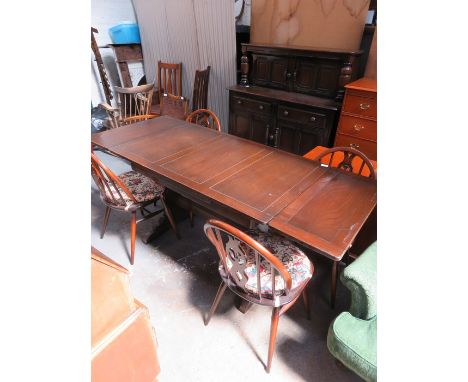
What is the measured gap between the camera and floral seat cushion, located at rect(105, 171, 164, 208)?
175cm

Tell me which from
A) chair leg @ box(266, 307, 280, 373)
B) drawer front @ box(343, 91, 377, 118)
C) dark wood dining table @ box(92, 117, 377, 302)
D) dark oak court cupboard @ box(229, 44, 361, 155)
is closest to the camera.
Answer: dark wood dining table @ box(92, 117, 377, 302)

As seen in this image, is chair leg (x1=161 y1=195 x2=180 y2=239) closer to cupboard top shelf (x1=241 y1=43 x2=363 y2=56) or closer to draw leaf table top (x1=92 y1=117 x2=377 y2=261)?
draw leaf table top (x1=92 y1=117 x2=377 y2=261)

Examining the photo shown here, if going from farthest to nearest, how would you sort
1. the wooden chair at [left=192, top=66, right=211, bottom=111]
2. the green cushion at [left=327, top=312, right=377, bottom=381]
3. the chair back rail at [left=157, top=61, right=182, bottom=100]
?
the chair back rail at [left=157, top=61, right=182, bottom=100], the wooden chair at [left=192, top=66, right=211, bottom=111], the green cushion at [left=327, top=312, right=377, bottom=381]

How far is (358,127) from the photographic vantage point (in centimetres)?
221

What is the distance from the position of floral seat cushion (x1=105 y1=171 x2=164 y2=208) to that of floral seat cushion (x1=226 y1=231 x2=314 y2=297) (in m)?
0.78

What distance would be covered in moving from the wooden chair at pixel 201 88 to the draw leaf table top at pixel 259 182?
1.41m

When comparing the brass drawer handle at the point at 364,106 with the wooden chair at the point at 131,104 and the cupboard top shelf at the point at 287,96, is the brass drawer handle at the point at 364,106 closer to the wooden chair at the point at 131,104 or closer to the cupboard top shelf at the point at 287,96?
the cupboard top shelf at the point at 287,96

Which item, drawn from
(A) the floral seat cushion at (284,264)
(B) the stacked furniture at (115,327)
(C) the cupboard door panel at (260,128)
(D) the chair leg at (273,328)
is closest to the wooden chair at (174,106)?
(C) the cupboard door panel at (260,128)

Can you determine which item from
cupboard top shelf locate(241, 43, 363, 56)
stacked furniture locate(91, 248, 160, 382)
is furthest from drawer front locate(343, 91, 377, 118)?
stacked furniture locate(91, 248, 160, 382)

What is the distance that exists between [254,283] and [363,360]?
460 millimetres

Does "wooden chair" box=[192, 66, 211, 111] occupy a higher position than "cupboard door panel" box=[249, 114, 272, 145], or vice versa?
"wooden chair" box=[192, 66, 211, 111]
